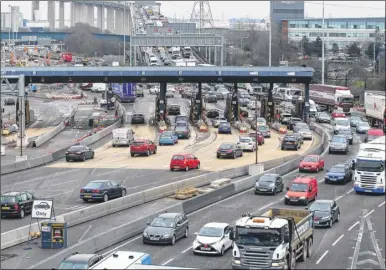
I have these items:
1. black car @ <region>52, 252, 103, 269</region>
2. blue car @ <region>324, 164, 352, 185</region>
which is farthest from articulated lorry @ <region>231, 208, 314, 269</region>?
blue car @ <region>324, 164, 352, 185</region>

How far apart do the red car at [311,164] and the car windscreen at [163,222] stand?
21.6m

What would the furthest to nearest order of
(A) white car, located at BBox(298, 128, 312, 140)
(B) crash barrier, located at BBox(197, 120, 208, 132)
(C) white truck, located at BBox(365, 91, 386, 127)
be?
(B) crash barrier, located at BBox(197, 120, 208, 132) → (A) white car, located at BBox(298, 128, 312, 140) → (C) white truck, located at BBox(365, 91, 386, 127)

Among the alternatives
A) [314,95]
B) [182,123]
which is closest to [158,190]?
[182,123]

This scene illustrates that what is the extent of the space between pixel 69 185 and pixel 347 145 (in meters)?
23.3

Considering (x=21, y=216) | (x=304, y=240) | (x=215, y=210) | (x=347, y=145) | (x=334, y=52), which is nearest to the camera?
(x=304, y=240)

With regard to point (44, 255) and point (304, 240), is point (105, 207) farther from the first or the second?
point (304, 240)

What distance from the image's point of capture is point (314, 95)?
102 meters

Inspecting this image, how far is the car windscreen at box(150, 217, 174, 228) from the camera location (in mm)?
32191

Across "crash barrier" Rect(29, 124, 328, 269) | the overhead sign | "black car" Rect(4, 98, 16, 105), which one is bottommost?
"crash barrier" Rect(29, 124, 328, 269)

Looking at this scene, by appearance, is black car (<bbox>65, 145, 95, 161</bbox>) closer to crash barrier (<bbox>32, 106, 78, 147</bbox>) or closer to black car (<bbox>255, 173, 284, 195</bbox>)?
crash barrier (<bbox>32, 106, 78, 147</bbox>)

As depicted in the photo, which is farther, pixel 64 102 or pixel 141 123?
pixel 64 102

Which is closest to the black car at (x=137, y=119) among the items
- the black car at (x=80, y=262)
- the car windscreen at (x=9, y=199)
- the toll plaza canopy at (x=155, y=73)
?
the toll plaza canopy at (x=155, y=73)

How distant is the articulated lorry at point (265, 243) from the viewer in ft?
78.8

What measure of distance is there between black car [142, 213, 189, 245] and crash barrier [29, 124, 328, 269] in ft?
3.13
